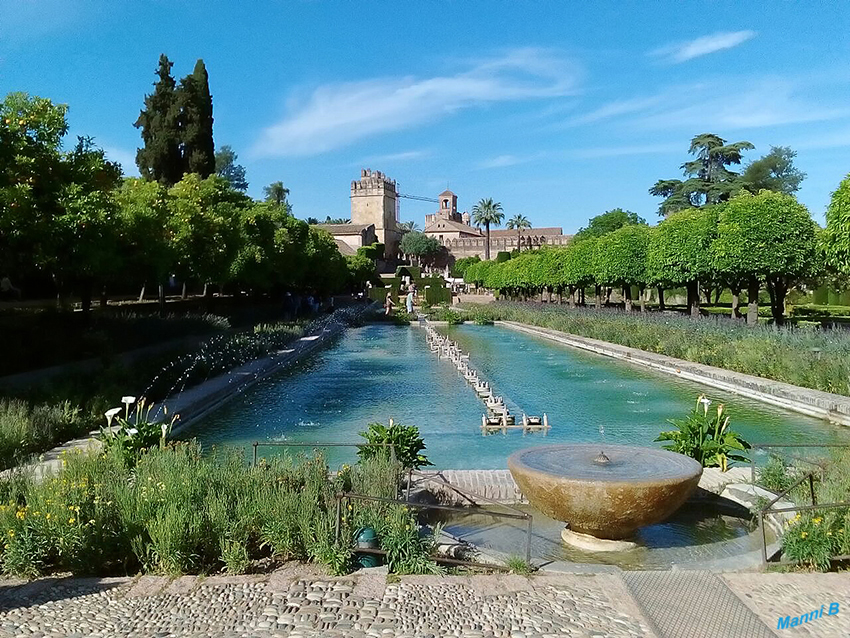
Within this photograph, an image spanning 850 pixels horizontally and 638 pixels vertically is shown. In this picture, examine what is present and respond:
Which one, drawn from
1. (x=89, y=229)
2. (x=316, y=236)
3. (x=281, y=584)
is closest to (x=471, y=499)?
(x=281, y=584)

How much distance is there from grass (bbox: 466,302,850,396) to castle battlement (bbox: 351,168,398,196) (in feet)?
257

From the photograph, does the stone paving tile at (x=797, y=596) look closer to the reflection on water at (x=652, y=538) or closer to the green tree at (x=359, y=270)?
the reflection on water at (x=652, y=538)

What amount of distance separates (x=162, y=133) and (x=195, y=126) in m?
1.50

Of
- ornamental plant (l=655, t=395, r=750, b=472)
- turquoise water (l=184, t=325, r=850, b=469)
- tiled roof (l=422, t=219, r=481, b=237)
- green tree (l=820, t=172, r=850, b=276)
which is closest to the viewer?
ornamental plant (l=655, t=395, r=750, b=472)

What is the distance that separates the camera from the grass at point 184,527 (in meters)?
4.04

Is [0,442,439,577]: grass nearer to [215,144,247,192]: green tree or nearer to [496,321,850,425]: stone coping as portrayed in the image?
[496,321,850,425]: stone coping

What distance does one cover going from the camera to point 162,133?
103ft

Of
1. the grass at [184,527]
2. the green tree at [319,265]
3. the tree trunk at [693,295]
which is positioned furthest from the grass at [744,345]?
the green tree at [319,265]

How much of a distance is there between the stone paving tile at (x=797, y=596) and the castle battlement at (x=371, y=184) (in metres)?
96.1

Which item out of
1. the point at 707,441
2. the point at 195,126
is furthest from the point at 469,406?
the point at 195,126

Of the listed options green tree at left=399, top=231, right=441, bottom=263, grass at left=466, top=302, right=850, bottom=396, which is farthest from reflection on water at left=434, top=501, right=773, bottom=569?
green tree at left=399, top=231, right=441, bottom=263

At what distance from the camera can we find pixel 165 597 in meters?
3.70

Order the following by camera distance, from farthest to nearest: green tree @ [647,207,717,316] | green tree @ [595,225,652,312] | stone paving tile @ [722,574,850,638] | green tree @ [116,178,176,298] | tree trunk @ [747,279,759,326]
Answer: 1. green tree @ [595,225,652,312]
2. green tree @ [647,207,717,316]
3. tree trunk @ [747,279,759,326]
4. green tree @ [116,178,176,298]
5. stone paving tile @ [722,574,850,638]

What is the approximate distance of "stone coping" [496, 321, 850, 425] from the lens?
384 inches
